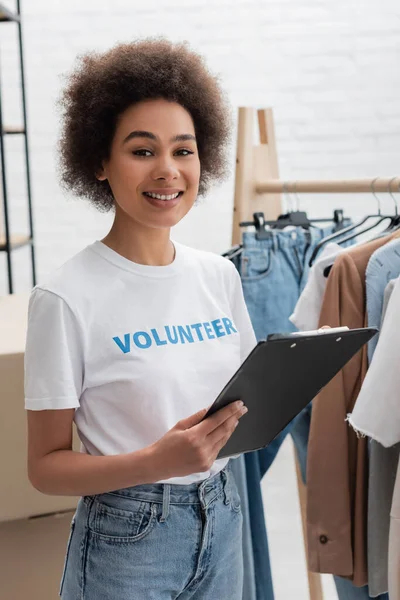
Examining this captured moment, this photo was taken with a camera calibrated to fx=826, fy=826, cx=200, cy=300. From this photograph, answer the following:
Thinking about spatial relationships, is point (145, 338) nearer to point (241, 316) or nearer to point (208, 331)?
point (208, 331)

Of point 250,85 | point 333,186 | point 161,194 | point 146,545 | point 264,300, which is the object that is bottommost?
point 146,545

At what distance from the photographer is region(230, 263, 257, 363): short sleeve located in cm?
122

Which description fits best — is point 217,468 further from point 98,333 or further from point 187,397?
point 98,333

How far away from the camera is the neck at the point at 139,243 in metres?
1.10

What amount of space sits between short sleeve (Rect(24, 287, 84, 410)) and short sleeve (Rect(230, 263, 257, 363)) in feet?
0.97

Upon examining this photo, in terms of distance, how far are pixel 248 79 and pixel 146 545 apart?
2.43 metres

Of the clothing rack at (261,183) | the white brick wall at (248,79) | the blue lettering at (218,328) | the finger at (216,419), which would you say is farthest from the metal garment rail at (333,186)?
the white brick wall at (248,79)

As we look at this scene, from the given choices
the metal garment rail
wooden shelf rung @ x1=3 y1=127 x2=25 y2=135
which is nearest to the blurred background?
wooden shelf rung @ x1=3 y1=127 x2=25 y2=135

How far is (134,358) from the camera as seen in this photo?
103 cm

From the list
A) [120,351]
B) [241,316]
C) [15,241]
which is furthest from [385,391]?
[15,241]

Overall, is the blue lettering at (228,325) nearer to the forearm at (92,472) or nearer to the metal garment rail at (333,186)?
the forearm at (92,472)

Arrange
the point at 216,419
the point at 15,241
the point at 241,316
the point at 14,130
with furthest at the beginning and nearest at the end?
the point at 14,130, the point at 15,241, the point at 241,316, the point at 216,419

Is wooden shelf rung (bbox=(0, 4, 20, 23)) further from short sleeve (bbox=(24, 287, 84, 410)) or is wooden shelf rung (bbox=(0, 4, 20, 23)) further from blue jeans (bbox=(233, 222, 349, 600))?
short sleeve (bbox=(24, 287, 84, 410))

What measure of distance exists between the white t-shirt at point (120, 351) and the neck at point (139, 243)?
0.02 metres
